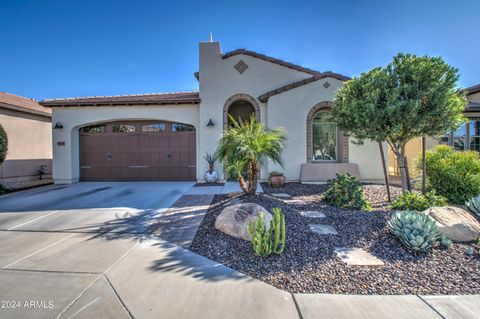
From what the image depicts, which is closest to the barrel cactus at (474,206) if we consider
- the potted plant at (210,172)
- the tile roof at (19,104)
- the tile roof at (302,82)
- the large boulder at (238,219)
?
the large boulder at (238,219)

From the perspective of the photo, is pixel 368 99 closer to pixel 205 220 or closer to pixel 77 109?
pixel 205 220

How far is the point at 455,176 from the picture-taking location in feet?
18.3

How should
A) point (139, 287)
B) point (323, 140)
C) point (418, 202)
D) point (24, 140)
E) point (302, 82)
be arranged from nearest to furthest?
point (139, 287), point (418, 202), point (302, 82), point (323, 140), point (24, 140)

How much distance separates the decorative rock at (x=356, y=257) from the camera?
314cm

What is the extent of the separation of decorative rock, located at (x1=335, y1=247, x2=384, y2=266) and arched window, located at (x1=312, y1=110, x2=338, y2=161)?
23.0ft

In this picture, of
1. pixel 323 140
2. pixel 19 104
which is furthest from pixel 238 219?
pixel 19 104

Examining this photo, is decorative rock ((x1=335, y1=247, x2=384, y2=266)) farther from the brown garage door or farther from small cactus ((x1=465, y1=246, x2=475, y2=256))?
the brown garage door

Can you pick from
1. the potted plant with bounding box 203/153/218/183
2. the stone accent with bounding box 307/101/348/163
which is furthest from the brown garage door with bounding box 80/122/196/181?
the stone accent with bounding box 307/101/348/163

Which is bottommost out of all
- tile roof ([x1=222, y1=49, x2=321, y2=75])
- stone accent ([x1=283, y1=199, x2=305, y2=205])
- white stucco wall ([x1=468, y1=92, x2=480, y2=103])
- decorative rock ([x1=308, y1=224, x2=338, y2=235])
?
decorative rock ([x1=308, y1=224, x2=338, y2=235])

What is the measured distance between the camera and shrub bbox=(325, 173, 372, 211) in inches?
220

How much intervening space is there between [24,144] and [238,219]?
1374cm

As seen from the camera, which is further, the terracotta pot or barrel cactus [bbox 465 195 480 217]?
the terracotta pot

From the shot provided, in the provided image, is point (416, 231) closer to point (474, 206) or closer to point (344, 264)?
point (344, 264)

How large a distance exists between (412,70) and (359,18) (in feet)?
16.5
